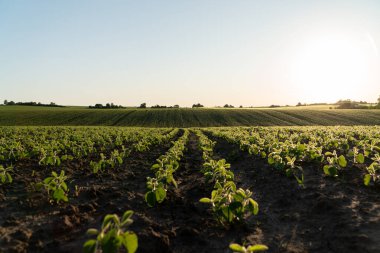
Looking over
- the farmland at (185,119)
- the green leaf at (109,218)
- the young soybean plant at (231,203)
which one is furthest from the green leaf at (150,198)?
the farmland at (185,119)

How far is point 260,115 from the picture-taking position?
249ft

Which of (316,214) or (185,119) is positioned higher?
(316,214)

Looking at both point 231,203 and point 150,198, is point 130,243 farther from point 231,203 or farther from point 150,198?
point 150,198

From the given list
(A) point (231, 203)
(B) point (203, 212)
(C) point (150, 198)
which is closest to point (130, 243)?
(A) point (231, 203)

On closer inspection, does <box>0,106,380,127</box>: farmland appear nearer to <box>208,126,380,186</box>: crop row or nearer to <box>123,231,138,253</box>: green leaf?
<box>208,126,380,186</box>: crop row

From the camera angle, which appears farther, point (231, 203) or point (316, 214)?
point (316, 214)

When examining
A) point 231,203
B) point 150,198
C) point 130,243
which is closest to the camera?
point 130,243

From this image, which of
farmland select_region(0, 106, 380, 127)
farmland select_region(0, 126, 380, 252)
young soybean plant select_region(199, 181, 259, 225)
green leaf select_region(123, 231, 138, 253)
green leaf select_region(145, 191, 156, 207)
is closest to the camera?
green leaf select_region(123, 231, 138, 253)

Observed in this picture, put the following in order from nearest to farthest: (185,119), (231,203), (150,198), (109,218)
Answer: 1. (109,218)
2. (231,203)
3. (150,198)
4. (185,119)

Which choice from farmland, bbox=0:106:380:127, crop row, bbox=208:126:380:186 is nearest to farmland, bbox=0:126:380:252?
crop row, bbox=208:126:380:186

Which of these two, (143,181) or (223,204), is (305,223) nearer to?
(223,204)

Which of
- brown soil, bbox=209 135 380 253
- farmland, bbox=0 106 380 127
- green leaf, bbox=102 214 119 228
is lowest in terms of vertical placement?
farmland, bbox=0 106 380 127

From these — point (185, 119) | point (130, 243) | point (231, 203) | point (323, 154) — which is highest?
point (130, 243)

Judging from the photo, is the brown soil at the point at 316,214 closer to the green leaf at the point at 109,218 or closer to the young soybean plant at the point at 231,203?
the young soybean plant at the point at 231,203
